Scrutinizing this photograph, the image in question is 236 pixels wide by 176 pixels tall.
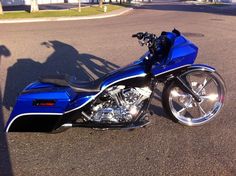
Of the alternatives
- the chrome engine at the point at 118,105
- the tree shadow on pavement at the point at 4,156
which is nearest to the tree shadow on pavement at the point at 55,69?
the tree shadow on pavement at the point at 4,156

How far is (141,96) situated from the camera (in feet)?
14.3

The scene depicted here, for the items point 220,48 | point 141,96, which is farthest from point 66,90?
point 220,48

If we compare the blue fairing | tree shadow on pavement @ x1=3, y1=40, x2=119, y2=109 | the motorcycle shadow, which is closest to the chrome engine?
the blue fairing

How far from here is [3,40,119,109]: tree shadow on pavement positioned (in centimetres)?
654

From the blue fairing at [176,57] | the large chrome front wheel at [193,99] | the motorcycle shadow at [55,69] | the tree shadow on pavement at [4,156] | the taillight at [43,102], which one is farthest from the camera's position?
the motorcycle shadow at [55,69]

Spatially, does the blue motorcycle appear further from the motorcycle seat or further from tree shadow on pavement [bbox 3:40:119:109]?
tree shadow on pavement [bbox 3:40:119:109]

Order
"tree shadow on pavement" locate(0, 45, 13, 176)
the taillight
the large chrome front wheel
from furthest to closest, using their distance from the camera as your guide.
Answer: the large chrome front wheel < the taillight < "tree shadow on pavement" locate(0, 45, 13, 176)

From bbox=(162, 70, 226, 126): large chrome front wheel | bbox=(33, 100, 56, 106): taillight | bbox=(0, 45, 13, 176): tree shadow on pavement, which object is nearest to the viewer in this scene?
bbox=(0, 45, 13, 176): tree shadow on pavement

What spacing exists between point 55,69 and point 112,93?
377cm

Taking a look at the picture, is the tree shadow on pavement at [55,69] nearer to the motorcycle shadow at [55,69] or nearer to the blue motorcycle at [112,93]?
the motorcycle shadow at [55,69]

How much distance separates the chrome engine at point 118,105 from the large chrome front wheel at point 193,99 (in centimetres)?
44

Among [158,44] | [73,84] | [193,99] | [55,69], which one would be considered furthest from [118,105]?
[55,69]

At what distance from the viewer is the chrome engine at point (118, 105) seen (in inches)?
169

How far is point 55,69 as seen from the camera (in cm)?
775
